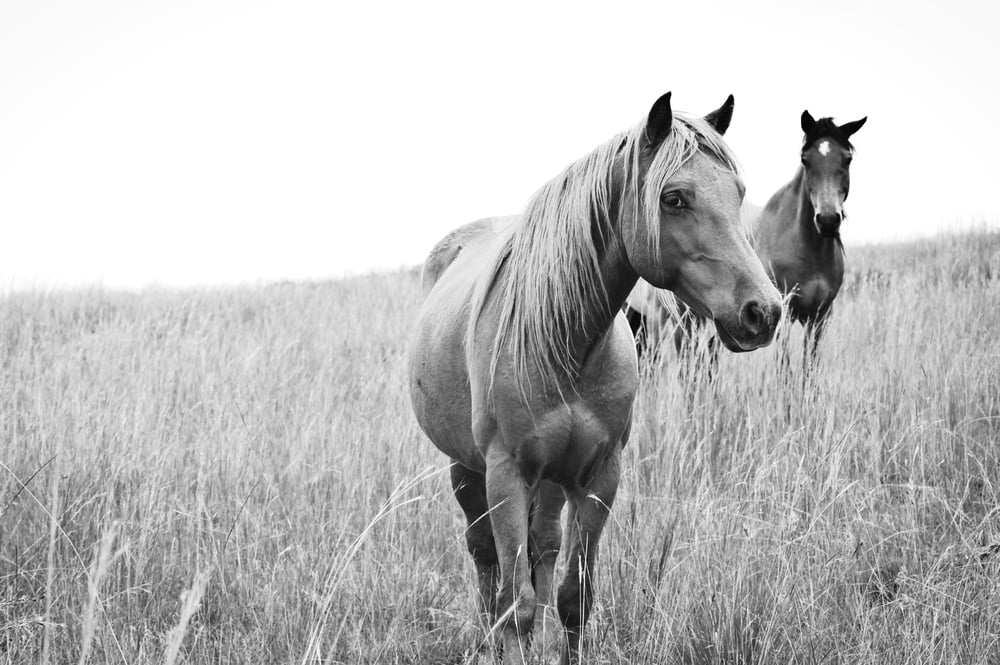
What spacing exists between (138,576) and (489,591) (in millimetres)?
1485

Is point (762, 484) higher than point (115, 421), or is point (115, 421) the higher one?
point (115, 421)

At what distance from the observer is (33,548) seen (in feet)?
10.9

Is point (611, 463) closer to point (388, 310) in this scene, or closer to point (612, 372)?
point (612, 372)

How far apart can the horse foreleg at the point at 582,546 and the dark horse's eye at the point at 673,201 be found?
2.78ft

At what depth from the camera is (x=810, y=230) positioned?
641cm

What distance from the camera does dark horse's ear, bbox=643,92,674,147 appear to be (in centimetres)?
211

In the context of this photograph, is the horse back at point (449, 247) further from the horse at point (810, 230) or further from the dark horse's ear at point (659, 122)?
the horse at point (810, 230)

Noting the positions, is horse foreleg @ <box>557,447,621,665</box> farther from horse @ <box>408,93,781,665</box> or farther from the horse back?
the horse back

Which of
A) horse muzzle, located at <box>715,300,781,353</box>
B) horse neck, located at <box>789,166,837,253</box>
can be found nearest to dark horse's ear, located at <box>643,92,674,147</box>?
horse muzzle, located at <box>715,300,781,353</box>

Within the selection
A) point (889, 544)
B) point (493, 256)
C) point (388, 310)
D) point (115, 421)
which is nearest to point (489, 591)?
point (493, 256)

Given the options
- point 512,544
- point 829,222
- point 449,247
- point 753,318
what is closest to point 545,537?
point 512,544

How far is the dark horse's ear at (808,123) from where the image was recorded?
607 centimetres

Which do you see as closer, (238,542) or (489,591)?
(489,591)

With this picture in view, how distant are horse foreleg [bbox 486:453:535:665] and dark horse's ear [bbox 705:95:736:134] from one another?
1.28 m
